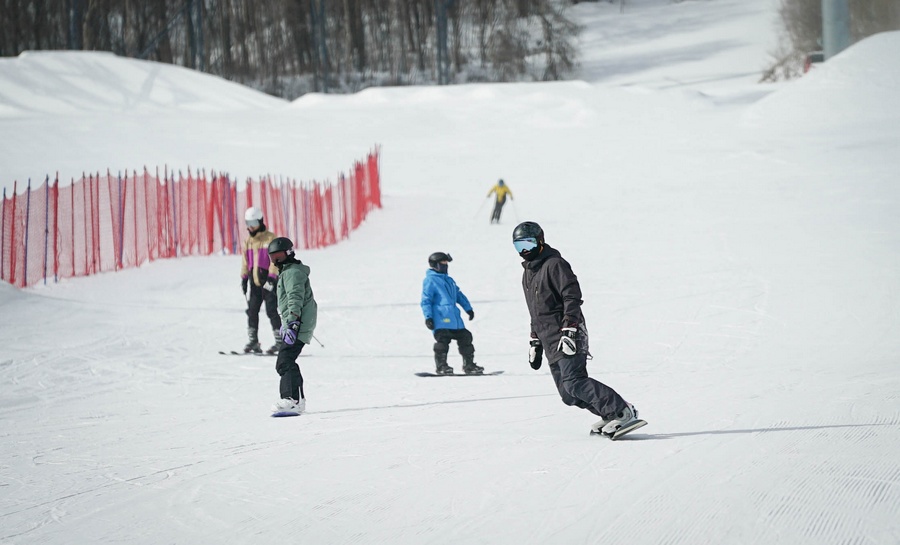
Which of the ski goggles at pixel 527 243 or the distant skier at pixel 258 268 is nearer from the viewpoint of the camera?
the ski goggles at pixel 527 243

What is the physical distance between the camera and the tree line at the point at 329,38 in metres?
60.7

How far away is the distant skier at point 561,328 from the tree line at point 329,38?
181 feet

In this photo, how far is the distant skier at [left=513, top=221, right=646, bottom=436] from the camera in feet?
18.6

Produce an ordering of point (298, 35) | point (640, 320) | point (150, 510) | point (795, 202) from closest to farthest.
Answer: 1. point (150, 510)
2. point (640, 320)
3. point (795, 202)
4. point (298, 35)

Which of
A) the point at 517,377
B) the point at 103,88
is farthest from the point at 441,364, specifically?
the point at 103,88

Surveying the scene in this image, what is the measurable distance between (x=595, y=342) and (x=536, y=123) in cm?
2935

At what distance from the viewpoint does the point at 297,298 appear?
23.8 feet

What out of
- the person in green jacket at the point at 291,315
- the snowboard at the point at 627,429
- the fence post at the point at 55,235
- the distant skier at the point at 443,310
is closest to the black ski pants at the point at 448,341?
the distant skier at the point at 443,310

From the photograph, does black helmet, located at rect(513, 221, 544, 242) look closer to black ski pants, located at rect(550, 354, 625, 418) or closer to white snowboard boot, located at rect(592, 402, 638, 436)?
black ski pants, located at rect(550, 354, 625, 418)

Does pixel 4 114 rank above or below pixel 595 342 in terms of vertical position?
above

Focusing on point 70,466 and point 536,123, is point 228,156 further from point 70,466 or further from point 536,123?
point 70,466

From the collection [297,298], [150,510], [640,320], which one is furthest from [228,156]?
[150,510]

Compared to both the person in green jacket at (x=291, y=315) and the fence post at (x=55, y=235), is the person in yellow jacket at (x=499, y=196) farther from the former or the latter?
the person in green jacket at (x=291, y=315)

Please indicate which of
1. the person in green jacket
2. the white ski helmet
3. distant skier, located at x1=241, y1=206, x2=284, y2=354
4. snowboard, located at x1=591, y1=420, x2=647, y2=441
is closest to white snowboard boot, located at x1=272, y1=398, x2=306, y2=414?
the person in green jacket
